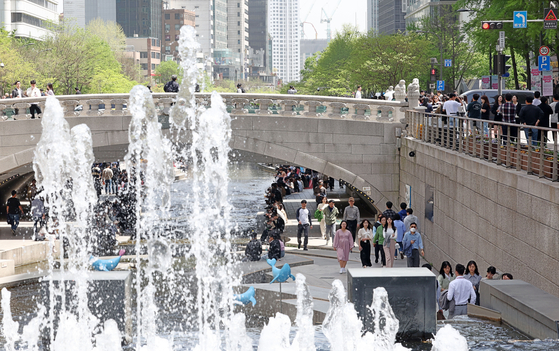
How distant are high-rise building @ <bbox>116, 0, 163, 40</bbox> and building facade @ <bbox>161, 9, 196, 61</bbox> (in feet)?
24.6

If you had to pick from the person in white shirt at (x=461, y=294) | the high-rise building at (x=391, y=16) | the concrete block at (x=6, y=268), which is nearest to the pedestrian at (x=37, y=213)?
the concrete block at (x=6, y=268)

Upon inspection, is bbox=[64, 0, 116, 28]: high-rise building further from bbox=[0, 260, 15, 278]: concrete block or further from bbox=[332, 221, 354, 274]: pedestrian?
bbox=[332, 221, 354, 274]: pedestrian

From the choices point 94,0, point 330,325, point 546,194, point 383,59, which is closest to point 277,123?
point 546,194

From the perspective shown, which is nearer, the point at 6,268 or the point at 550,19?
the point at 6,268

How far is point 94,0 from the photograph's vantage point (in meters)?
152

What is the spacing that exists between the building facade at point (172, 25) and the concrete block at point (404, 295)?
15452cm

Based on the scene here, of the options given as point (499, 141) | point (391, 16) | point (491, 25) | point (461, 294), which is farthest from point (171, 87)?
point (391, 16)

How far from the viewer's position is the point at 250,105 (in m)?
29.5

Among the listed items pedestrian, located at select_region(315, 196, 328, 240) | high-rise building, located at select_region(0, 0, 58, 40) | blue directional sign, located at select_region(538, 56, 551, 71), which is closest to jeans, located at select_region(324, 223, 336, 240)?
pedestrian, located at select_region(315, 196, 328, 240)

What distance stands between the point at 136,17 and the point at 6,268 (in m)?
138

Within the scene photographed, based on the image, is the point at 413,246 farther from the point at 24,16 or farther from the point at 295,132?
the point at 24,16

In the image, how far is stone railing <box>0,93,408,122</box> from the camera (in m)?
28.4

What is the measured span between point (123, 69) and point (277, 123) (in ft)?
204

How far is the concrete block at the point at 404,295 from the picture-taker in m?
8.30
